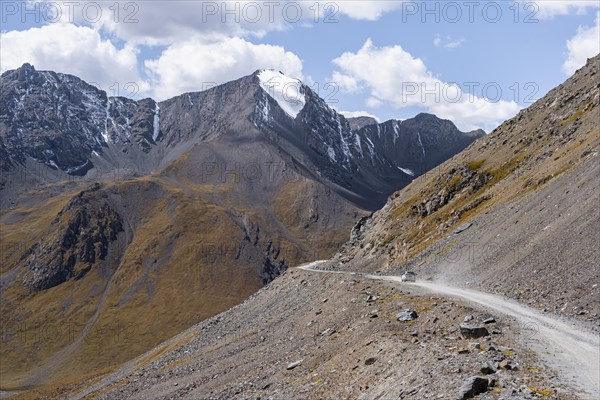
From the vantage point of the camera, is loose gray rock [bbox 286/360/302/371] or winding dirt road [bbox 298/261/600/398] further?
loose gray rock [bbox 286/360/302/371]

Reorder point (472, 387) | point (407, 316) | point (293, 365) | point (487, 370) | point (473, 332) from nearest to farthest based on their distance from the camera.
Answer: point (472, 387)
point (487, 370)
point (473, 332)
point (407, 316)
point (293, 365)

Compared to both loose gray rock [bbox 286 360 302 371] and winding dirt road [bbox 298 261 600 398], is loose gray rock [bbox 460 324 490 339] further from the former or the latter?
loose gray rock [bbox 286 360 302 371]

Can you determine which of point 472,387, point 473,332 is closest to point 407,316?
point 473,332

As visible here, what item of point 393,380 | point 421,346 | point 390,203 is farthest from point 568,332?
point 390,203

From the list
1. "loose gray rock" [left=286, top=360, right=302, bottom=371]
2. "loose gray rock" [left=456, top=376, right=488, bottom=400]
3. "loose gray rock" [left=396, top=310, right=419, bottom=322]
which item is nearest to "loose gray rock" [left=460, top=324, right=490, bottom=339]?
"loose gray rock" [left=396, top=310, right=419, bottom=322]

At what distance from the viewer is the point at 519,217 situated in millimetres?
66625

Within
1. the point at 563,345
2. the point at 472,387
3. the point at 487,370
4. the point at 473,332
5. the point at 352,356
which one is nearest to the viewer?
the point at 472,387

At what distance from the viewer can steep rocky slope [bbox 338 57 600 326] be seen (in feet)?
153

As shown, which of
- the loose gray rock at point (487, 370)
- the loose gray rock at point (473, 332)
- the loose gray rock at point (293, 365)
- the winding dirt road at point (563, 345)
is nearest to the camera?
the loose gray rock at point (487, 370)

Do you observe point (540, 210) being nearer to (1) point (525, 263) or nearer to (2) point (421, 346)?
(1) point (525, 263)

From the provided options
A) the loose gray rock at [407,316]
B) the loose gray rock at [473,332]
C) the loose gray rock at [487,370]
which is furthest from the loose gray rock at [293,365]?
the loose gray rock at [487,370]

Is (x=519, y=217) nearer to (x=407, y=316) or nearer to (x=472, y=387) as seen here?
(x=407, y=316)

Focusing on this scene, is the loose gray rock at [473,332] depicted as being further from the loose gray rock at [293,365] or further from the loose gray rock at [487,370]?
the loose gray rock at [293,365]

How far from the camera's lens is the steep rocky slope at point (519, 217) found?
46.7 metres
